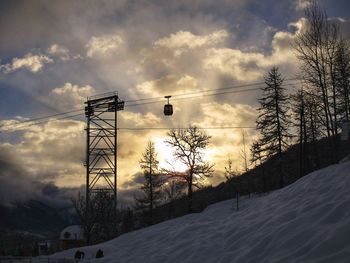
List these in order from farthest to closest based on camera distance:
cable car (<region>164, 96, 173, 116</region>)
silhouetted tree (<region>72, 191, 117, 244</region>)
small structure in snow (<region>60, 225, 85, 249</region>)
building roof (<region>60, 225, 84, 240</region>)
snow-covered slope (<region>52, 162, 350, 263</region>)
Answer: building roof (<region>60, 225, 84, 240</region>) → small structure in snow (<region>60, 225, 85, 249</region>) → silhouetted tree (<region>72, 191, 117, 244</region>) → cable car (<region>164, 96, 173, 116</region>) → snow-covered slope (<region>52, 162, 350, 263</region>)

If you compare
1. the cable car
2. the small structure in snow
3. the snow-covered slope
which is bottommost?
the small structure in snow

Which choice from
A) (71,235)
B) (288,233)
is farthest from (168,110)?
(71,235)

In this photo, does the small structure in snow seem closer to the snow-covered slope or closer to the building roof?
the building roof

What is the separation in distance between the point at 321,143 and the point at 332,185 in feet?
218

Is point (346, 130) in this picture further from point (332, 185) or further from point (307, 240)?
point (307, 240)

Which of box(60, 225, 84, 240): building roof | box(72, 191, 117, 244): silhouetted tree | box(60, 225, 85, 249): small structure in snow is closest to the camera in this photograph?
box(72, 191, 117, 244): silhouetted tree

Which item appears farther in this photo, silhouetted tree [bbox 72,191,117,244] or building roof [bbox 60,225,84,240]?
building roof [bbox 60,225,84,240]

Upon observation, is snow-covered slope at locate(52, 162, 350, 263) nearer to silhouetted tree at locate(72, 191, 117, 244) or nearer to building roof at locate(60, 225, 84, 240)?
silhouetted tree at locate(72, 191, 117, 244)

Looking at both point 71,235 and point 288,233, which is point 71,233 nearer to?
point 71,235

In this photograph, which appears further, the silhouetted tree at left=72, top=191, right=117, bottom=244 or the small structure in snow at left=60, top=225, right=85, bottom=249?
the small structure in snow at left=60, top=225, right=85, bottom=249

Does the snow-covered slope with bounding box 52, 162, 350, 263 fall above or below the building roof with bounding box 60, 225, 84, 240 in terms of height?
above

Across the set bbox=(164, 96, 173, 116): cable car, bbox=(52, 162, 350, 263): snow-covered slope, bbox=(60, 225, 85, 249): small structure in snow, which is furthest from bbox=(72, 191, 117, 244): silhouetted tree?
bbox=(52, 162, 350, 263): snow-covered slope

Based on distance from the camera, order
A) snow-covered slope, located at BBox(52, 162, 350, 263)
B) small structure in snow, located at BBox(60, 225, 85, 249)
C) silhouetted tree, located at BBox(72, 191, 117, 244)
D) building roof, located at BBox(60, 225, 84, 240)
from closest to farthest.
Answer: snow-covered slope, located at BBox(52, 162, 350, 263) → silhouetted tree, located at BBox(72, 191, 117, 244) → small structure in snow, located at BBox(60, 225, 85, 249) → building roof, located at BBox(60, 225, 84, 240)

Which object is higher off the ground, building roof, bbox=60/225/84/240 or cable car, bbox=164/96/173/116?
cable car, bbox=164/96/173/116
